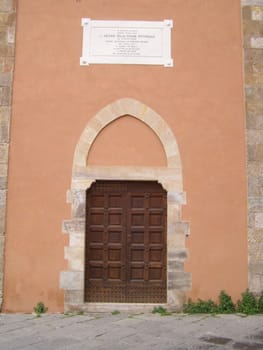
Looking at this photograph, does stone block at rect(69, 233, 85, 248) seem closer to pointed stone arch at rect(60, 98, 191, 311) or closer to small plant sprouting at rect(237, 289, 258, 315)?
pointed stone arch at rect(60, 98, 191, 311)

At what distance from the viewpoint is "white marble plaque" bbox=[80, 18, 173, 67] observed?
20.8ft

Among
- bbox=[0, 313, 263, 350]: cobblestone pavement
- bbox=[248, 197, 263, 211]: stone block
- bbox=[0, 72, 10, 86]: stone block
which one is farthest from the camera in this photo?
bbox=[0, 72, 10, 86]: stone block

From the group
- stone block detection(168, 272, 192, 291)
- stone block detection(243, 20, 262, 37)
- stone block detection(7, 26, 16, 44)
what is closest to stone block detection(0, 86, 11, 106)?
stone block detection(7, 26, 16, 44)

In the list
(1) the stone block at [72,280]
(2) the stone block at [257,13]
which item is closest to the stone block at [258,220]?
(1) the stone block at [72,280]

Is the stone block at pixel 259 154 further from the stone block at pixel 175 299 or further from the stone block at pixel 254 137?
the stone block at pixel 175 299

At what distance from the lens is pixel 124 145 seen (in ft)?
20.4

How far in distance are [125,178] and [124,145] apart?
48 centimetres

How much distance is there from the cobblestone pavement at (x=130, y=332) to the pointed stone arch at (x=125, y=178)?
39 cm

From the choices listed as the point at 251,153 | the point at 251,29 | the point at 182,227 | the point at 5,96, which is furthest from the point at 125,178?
the point at 251,29

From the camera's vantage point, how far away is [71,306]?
231 inches

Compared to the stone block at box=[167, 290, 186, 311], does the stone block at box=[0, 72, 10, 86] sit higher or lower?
higher

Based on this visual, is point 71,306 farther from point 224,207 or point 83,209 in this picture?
point 224,207

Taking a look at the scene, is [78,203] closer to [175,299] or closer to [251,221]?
[175,299]

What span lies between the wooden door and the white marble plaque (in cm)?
179
